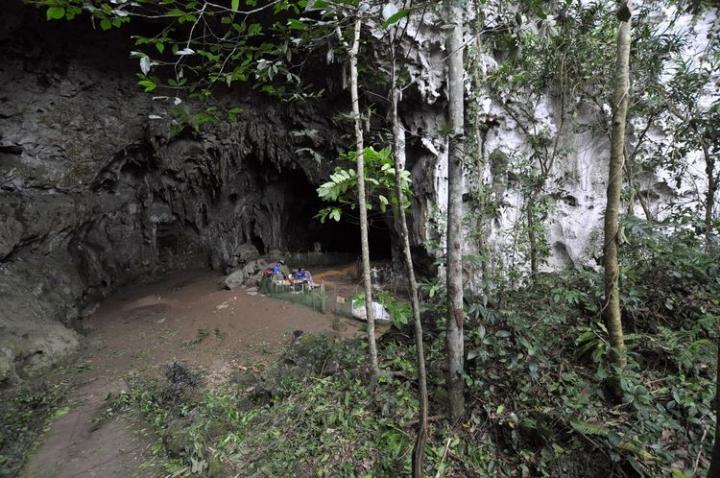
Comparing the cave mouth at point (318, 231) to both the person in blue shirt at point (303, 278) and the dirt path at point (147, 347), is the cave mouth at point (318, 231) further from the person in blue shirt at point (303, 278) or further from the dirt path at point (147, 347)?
the dirt path at point (147, 347)

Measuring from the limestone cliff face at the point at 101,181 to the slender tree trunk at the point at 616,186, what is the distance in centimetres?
293

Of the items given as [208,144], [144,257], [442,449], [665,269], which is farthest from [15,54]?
[665,269]

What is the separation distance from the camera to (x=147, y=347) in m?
5.50

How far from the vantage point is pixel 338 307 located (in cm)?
715

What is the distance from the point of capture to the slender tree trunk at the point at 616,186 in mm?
2346

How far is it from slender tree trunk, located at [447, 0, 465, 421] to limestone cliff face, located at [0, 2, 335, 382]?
6.70ft

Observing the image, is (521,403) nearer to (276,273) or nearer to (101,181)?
(276,273)

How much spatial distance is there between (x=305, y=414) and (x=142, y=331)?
16.0 ft

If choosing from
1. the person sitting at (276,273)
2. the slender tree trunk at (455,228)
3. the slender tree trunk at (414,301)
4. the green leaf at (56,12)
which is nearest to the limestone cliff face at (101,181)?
the slender tree trunk at (414,301)

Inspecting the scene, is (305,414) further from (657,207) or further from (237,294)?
(657,207)

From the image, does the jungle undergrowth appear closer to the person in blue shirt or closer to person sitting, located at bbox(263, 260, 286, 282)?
the person in blue shirt

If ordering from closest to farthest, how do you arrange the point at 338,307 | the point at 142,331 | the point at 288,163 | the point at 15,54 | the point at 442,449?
the point at 442,449, the point at 142,331, the point at 15,54, the point at 338,307, the point at 288,163

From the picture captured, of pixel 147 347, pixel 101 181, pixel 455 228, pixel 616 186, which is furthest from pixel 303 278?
pixel 616 186

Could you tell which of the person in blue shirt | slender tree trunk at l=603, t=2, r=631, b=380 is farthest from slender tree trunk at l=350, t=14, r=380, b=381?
the person in blue shirt
